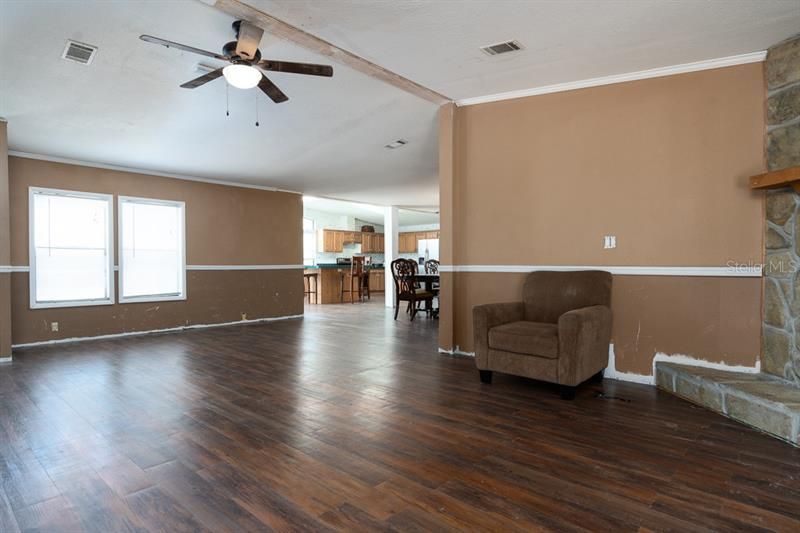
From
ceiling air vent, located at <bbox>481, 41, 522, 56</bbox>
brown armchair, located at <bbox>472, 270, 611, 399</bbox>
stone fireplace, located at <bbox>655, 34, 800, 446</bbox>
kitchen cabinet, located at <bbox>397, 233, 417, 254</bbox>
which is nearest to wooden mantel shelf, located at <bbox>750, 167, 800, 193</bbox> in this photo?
stone fireplace, located at <bbox>655, 34, 800, 446</bbox>

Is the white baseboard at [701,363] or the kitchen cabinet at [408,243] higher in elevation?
the kitchen cabinet at [408,243]

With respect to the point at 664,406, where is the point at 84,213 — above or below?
above

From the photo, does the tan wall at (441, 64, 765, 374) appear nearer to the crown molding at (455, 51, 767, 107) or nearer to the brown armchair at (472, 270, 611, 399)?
the crown molding at (455, 51, 767, 107)

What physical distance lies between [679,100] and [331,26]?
2.71m

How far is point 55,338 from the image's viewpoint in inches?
216

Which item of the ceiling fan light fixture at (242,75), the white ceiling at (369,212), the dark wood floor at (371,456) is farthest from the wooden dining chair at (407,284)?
the ceiling fan light fixture at (242,75)

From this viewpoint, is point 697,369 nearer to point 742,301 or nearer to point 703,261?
point 742,301

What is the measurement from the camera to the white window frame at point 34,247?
17.5 ft

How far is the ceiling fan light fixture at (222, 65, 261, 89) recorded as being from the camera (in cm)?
265

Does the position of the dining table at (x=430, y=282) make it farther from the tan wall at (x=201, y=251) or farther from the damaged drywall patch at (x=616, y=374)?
the damaged drywall patch at (x=616, y=374)

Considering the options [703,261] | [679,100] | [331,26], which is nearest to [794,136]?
[679,100]

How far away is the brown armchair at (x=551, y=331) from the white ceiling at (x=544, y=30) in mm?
1683

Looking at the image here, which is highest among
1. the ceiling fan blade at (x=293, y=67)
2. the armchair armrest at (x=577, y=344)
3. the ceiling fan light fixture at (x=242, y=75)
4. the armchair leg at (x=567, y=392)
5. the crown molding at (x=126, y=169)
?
the crown molding at (x=126, y=169)

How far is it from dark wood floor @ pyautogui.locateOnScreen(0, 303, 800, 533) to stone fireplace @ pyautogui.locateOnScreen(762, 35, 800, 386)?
0.76 m
